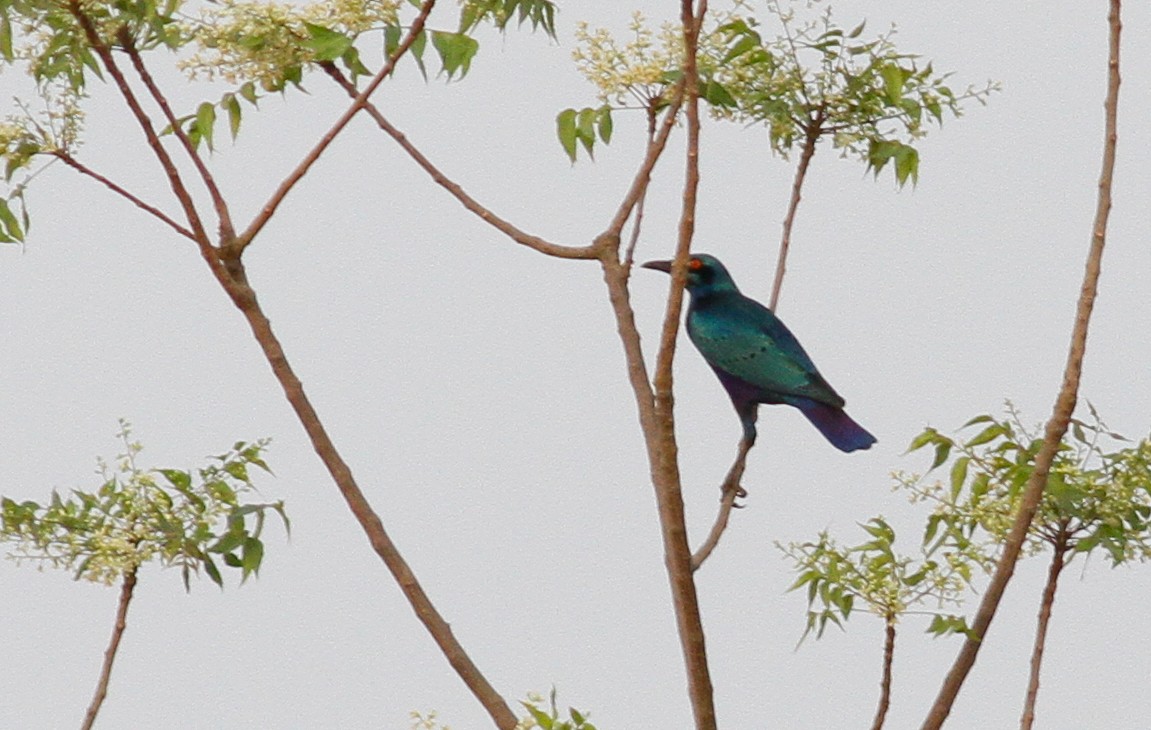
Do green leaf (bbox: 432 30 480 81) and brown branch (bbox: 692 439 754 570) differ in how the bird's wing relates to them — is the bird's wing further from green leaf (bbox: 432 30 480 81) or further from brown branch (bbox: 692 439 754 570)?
green leaf (bbox: 432 30 480 81)

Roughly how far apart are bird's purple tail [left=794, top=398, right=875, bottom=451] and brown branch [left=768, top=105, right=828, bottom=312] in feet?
1.58

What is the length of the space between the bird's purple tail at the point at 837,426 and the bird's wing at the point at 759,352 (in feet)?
0.07

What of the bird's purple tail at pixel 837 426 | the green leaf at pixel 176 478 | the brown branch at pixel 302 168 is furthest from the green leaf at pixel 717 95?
the green leaf at pixel 176 478

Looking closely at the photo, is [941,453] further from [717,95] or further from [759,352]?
[759,352]

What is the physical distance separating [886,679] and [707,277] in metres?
1.69

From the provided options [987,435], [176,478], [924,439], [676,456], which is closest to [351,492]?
[176,478]

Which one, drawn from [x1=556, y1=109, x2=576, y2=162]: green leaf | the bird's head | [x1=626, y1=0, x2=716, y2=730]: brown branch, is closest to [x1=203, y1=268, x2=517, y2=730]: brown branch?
[x1=626, y1=0, x2=716, y2=730]: brown branch

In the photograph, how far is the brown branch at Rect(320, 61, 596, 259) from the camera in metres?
3.77

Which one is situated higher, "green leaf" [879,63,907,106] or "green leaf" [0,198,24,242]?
"green leaf" [879,63,907,106]

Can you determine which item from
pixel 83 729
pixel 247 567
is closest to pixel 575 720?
pixel 247 567

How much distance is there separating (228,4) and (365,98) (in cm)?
32

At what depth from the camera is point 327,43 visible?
3.41 m

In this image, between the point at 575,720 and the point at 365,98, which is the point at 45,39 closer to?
the point at 365,98

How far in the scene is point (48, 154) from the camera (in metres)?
3.53
